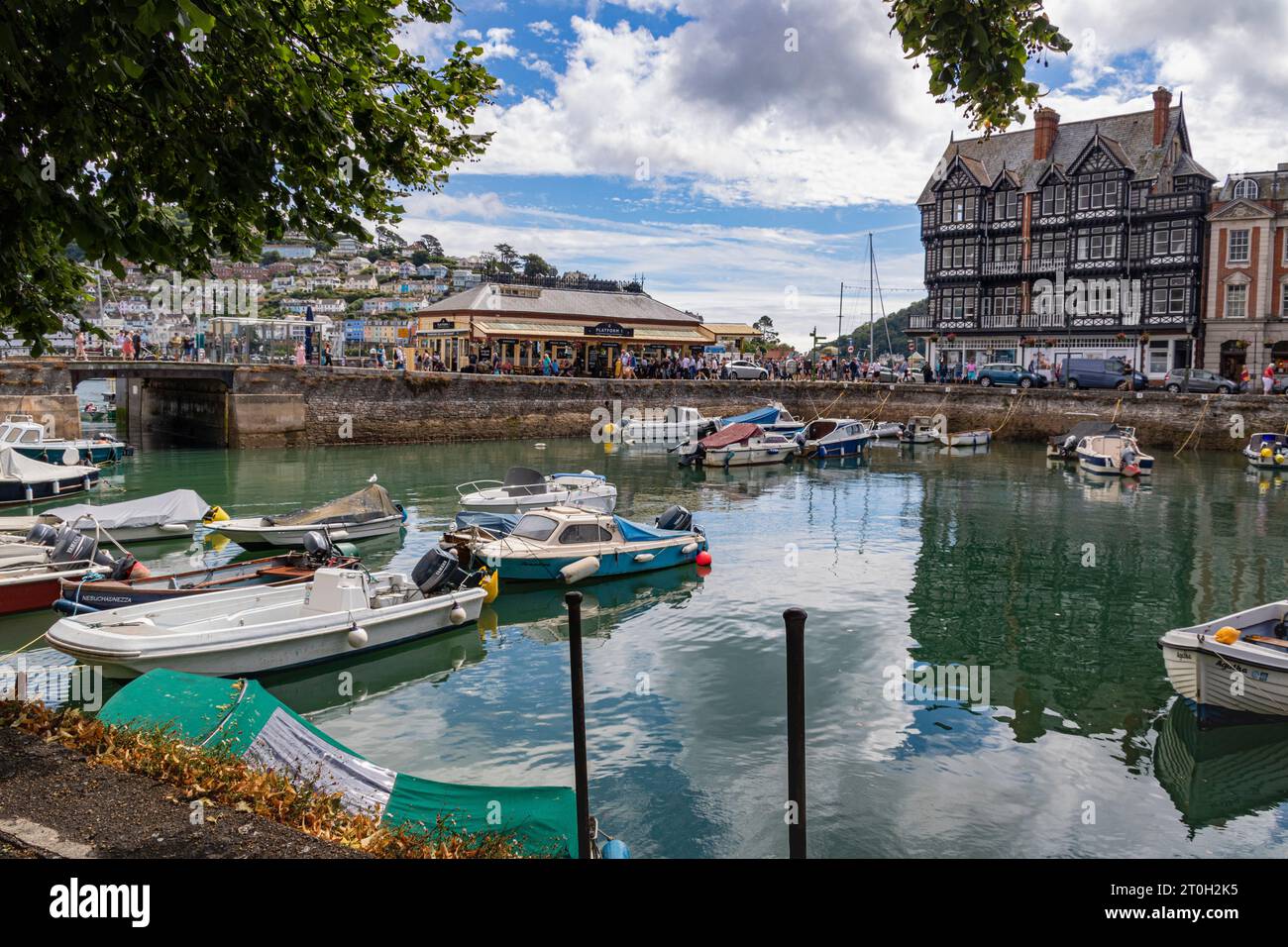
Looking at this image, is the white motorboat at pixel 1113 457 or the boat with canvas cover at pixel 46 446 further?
the white motorboat at pixel 1113 457

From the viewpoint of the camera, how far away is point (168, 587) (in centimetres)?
1797

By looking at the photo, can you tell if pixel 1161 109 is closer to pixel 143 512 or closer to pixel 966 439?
pixel 966 439

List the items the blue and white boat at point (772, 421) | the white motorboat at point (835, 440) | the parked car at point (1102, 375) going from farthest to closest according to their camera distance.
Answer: the parked car at point (1102, 375), the blue and white boat at point (772, 421), the white motorboat at point (835, 440)

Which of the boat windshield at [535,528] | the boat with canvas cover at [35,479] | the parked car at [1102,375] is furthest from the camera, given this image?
the parked car at [1102,375]

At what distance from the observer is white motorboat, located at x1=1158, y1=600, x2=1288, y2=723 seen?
543 inches

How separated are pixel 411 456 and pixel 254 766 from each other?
135ft

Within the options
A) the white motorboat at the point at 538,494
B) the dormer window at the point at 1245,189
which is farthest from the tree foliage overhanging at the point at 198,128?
the dormer window at the point at 1245,189

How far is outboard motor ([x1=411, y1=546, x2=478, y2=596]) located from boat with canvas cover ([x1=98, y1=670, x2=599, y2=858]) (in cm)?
825

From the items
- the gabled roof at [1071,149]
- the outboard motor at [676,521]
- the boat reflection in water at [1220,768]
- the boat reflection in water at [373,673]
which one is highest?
the gabled roof at [1071,149]

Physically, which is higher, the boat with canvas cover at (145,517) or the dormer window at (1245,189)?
the dormer window at (1245,189)

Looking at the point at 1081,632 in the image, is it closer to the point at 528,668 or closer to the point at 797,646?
the point at 528,668

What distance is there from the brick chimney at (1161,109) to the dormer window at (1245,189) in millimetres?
5854

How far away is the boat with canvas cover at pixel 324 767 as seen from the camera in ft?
28.4

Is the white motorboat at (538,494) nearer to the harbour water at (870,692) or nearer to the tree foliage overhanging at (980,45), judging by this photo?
the harbour water at (870,692)
